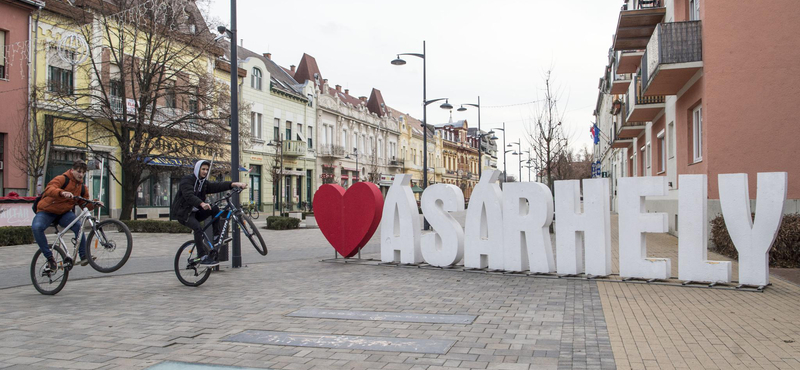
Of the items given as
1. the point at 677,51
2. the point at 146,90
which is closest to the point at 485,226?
the point at 677,51

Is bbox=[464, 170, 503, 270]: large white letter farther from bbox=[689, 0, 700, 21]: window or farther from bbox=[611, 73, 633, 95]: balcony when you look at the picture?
bbox=[611, 73, 633, 95]: balcony

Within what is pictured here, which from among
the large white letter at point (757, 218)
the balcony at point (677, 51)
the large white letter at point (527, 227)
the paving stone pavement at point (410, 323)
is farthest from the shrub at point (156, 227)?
the large white letter at point (757, 218)

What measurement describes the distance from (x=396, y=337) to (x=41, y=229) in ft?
17.4

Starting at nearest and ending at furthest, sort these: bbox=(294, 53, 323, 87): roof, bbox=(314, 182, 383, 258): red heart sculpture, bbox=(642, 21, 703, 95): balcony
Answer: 1. bbox=(314, 182, 383, 258): red heart sculpture
2. bbox=(642, 21, 703, 95): balcony
3. bbox=(294, 53, 323, 87): roof

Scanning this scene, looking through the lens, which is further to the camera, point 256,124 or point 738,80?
point 256,124

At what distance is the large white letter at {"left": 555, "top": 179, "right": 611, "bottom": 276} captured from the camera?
28.4 feet

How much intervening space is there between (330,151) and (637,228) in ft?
139

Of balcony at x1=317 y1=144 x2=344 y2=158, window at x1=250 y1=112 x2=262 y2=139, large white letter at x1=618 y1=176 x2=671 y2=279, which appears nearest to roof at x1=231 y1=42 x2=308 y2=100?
window at x1=250 y1=112 x2=262 y2=139

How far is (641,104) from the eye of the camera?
1983 centimetres

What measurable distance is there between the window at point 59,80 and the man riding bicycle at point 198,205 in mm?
15425

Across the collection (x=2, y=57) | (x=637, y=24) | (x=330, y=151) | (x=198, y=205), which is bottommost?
(x=198, y=205)

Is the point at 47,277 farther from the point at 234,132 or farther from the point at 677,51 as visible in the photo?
the point at 677,51

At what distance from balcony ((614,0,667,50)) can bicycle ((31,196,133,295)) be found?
55.9 ft

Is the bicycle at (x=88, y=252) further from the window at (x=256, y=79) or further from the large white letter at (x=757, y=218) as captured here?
the window at (x=256, y=79)
